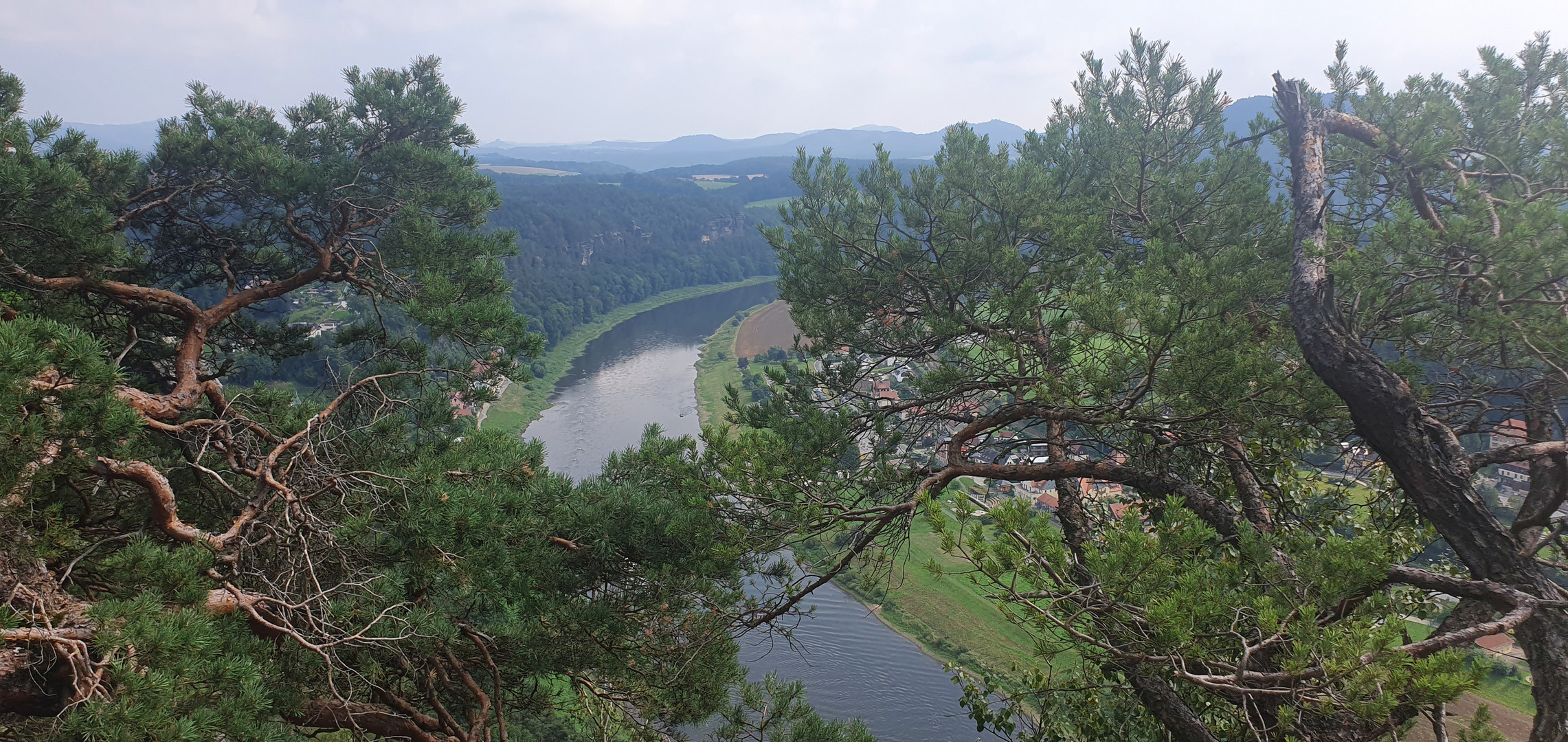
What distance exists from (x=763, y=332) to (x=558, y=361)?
42.0ft

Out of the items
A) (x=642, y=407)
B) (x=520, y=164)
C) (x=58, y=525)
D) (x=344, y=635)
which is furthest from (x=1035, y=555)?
(x=520, y=164)

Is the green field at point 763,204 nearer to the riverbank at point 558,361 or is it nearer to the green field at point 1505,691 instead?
the riverbank at point 558,361

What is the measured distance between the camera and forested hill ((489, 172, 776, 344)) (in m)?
57.8

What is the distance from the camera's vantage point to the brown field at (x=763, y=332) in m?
43.6

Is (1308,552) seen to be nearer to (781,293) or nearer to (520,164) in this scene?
(781,293)

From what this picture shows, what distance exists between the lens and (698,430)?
32.1 metres

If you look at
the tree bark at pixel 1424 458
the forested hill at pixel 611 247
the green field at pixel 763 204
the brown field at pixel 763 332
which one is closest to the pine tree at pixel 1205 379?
the tree bark at pixel 1424 458

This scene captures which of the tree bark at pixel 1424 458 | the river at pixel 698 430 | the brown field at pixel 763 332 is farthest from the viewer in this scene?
the brown field at pixel 763 332

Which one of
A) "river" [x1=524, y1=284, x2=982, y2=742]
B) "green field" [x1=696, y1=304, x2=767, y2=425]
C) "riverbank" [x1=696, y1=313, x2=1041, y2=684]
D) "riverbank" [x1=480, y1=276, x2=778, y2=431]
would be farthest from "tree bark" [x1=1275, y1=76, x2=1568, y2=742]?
"green field" [x1=696, y1=304, x2=767, y2=425]

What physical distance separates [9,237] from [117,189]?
3.36 ft

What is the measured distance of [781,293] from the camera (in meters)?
6.29

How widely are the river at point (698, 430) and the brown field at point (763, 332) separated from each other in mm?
2831

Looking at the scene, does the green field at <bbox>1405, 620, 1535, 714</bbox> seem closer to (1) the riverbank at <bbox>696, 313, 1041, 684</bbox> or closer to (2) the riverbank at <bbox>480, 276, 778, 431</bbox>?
(1) the riverbank at <bbox>696, 313, 1041, 684</bbox>

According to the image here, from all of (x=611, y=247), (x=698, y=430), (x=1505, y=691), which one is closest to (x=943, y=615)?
(x=1505, y=691)
